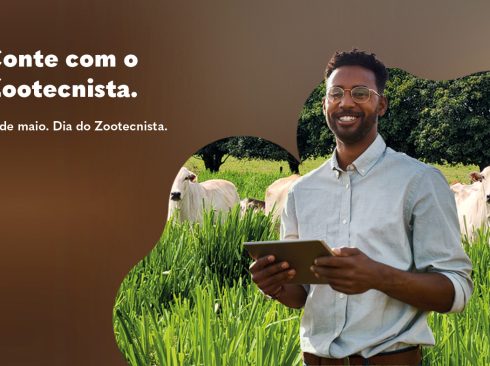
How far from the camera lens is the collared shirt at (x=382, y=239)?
5.00 ft

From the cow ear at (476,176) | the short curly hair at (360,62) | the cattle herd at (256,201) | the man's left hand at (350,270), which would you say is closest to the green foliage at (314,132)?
the cattle herd at (256,201)

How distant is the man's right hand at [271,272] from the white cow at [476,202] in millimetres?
3253

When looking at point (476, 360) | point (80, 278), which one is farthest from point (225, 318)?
point (476, 360)

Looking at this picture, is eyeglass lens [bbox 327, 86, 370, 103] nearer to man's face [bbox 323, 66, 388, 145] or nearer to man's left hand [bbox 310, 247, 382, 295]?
man's face [bbox 323, 66, 388, 145]

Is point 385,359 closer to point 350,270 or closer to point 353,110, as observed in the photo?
point 350,270

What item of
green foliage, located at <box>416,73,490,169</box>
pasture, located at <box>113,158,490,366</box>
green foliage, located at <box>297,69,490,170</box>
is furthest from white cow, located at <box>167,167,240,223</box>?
green foliage, located at <box>416,73,490,169</box>

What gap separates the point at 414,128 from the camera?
17.2 feet

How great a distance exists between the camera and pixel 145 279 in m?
3.62

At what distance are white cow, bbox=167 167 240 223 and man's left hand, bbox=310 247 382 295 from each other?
3.73 meters

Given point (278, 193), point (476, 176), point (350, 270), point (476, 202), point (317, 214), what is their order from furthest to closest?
point (278, 193), point (476, 202), point (476, 176), point (317, 214), point (350, 270)

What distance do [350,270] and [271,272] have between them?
197 millimetres

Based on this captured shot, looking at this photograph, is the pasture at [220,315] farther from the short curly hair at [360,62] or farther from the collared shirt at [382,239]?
the short curly hair at [360,62]

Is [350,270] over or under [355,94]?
under

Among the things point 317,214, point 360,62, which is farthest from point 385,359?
point 360,62
